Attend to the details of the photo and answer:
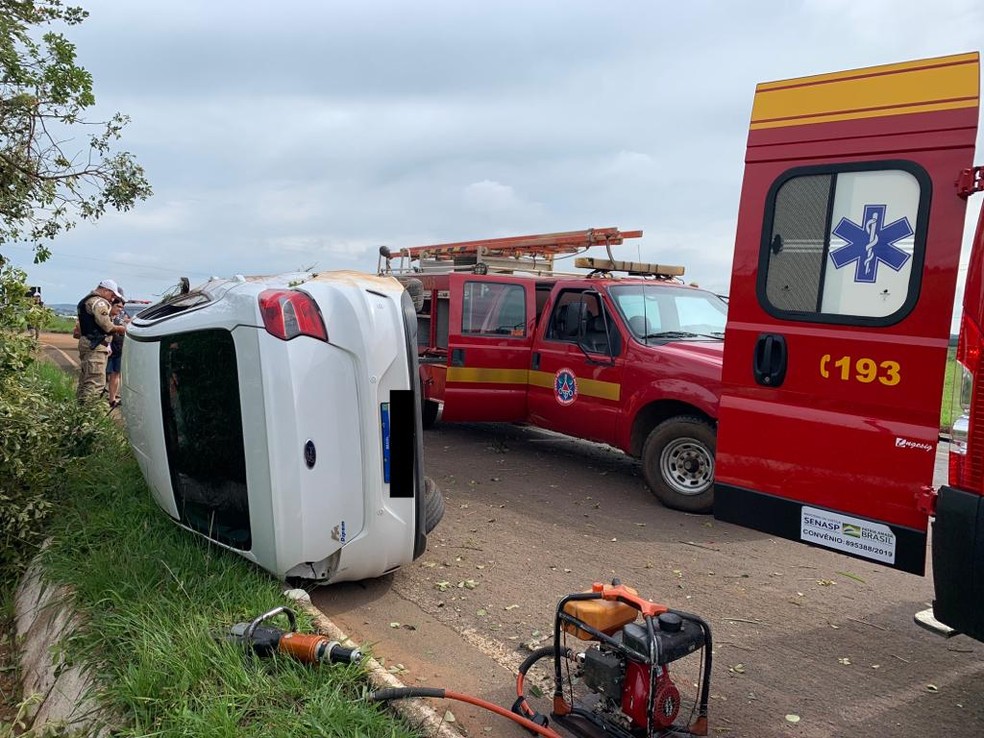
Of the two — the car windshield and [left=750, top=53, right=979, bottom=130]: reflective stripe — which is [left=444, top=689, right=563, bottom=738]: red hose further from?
the car windshield

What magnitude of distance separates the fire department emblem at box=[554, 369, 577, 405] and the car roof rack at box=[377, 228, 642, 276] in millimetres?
1661

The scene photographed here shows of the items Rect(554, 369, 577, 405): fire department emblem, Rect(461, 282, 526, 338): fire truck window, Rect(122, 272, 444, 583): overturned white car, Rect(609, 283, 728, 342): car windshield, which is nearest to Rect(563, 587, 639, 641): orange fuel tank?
Rect(122, 272, 444, 583): overturned white car

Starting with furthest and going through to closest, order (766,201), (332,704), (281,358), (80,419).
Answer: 1. (80,419)
2. (281,358)
3. (766,201)
4. (332,704)

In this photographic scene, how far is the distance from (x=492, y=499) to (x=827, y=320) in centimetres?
394

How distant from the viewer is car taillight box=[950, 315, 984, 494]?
260cm

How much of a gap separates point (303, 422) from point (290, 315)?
21.6 inches

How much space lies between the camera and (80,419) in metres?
6.42

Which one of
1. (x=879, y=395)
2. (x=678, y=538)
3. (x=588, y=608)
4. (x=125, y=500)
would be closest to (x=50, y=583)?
(x=125, y=500)

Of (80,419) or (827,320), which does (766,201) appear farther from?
(80,419)

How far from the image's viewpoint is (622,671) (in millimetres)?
2787

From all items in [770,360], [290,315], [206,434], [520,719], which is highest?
[290,315]

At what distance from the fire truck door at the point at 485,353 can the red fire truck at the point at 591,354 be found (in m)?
0.01

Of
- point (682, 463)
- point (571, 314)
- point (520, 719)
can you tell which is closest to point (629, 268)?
point (571, 314)

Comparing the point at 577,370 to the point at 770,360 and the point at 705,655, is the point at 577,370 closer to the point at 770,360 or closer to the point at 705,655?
the point at 770,360
